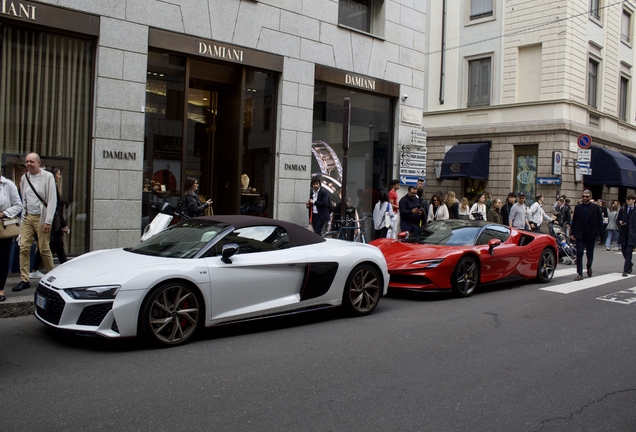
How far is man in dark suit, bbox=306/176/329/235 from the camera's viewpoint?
41.8ft

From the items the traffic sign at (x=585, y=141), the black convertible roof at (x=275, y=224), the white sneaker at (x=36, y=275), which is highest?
the traffic sign at (x=585, y=141)

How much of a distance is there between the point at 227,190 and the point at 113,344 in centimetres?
750

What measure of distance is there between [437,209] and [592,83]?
16.9 metres

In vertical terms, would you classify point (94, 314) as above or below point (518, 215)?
below

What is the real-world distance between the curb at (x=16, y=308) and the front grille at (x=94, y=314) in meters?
2.15

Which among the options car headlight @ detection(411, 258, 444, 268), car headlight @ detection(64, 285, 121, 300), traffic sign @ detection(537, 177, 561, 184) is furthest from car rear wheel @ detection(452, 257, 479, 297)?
traffic sign @ detection(537, 177, 561, 184)

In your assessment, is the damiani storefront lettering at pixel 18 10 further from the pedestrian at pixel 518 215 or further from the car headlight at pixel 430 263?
the pedestrian at pixel 518 215

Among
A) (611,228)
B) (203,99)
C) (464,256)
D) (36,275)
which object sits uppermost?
(203,99)

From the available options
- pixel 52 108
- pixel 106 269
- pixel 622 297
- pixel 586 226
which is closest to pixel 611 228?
pixel 586 226

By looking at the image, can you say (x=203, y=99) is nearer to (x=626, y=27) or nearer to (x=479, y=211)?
(x=479, y=211)

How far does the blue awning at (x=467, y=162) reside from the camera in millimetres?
25859

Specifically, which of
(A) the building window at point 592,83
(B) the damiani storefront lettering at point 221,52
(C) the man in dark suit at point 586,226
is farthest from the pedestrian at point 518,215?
(A) the building window at point 592,83

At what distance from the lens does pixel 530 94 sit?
25359mm

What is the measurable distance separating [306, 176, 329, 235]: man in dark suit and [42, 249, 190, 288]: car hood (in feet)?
22.4
